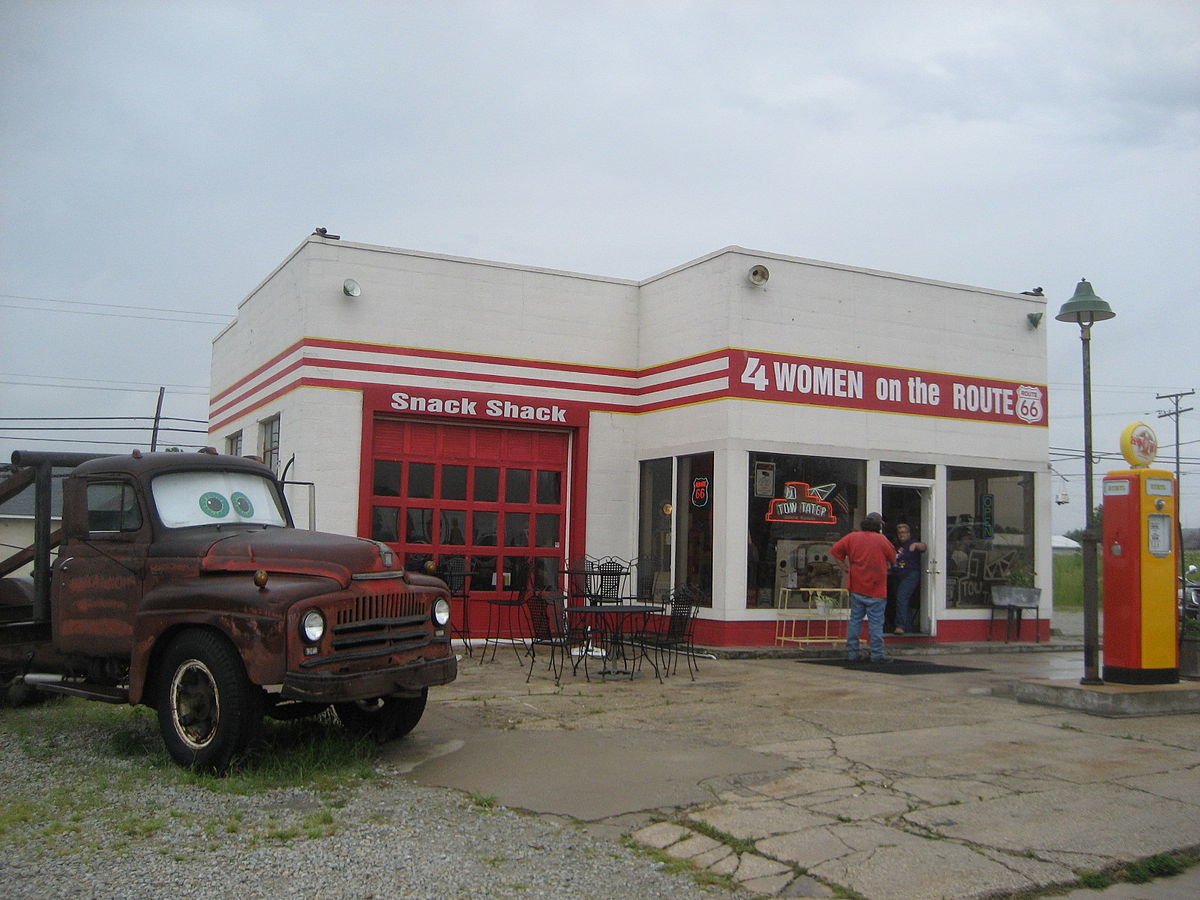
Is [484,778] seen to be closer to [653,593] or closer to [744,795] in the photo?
[744,795]

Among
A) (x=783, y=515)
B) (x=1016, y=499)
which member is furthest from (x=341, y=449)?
(x=1016, y=499)

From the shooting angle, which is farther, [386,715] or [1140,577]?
[1140,577]

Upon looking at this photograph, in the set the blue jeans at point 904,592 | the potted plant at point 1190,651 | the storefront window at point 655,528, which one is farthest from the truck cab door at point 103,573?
the blue jeans at point 904,592

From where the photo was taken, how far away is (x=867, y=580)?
524 inches

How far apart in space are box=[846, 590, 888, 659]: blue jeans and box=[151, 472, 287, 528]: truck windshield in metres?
7.60

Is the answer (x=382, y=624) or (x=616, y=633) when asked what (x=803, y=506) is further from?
(x=382, y=624)

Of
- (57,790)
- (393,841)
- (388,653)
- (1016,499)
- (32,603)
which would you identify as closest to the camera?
(393,841)

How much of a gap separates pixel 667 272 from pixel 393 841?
11125mm

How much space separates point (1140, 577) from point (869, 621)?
3.85 metres

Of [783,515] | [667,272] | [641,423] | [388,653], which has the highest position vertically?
[667,272]

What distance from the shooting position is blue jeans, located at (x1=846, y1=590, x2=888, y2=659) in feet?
44.0

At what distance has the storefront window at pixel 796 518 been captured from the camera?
14242mm

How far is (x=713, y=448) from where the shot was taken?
46.9ft

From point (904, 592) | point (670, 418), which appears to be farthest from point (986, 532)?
point (670, 418)
